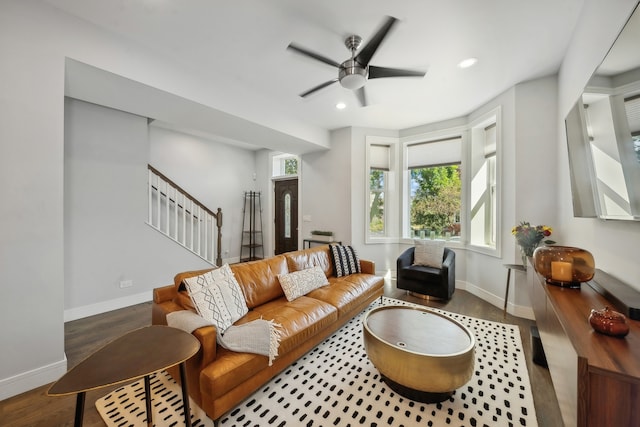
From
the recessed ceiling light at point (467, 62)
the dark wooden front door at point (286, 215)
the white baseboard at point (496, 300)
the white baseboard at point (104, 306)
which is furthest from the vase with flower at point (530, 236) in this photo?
the white baseboard at point (104, 306)

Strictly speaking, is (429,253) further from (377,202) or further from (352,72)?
(352,72)

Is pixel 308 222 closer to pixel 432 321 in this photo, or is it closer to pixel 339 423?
pixel 432 321

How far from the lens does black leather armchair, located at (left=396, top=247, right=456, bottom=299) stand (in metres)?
3.40

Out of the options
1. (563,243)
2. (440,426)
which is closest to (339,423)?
(440,426)

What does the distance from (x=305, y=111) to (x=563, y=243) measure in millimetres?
3743

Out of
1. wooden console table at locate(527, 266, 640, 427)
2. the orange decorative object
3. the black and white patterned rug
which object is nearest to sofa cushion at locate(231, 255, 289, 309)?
the black and white patterned rug

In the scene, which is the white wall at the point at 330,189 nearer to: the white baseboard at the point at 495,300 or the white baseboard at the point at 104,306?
the white baseboard at the point at 495,300

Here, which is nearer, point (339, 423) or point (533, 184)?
point (339, 423)

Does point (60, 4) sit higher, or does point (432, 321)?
point (60, 4)

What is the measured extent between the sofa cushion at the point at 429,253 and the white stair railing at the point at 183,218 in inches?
140

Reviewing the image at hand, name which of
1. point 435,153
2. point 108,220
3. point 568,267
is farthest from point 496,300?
point 108,220

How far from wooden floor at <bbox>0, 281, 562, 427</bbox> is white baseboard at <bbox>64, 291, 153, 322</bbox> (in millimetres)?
106

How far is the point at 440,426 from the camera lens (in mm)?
1519

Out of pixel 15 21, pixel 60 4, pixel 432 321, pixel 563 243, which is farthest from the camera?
pixel 563 243
